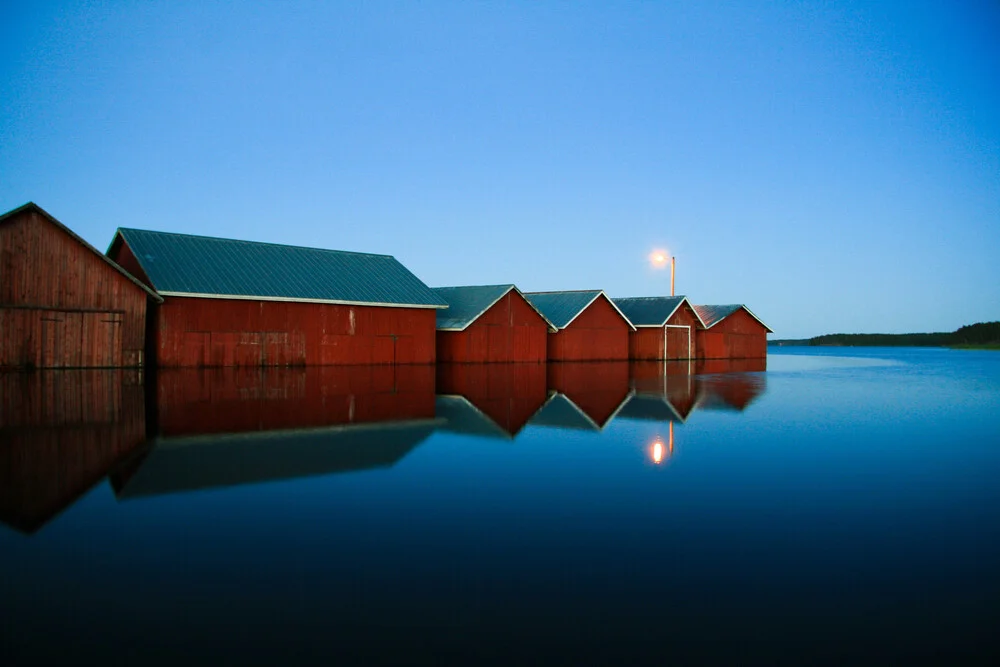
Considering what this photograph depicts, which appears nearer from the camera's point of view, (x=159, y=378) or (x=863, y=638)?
(x=863, y=638)

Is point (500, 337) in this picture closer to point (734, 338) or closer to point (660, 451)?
point (734, 338)

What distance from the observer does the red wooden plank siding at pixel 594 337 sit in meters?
48.8

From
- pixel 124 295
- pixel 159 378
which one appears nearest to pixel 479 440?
pixel 159 378

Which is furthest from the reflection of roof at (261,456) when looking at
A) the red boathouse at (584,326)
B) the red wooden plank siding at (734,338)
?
the red wooden plank siding at (734,338)

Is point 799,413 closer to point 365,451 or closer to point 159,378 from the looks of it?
point 365,451

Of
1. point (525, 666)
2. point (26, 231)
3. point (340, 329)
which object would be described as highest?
point (26, 231)

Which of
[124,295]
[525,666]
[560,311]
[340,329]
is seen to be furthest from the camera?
[560,311]

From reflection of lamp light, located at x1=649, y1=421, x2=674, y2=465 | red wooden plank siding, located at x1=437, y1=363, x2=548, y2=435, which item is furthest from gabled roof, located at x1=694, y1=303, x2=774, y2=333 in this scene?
reflection of lamp light, located at x1=649, y1=421, x2=674, y2=465

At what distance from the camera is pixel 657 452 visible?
38.8 feet

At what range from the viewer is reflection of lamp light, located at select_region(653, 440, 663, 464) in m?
11.1

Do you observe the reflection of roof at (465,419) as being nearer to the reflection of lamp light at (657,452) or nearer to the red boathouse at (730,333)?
the reflection of lamp light at (657,452)

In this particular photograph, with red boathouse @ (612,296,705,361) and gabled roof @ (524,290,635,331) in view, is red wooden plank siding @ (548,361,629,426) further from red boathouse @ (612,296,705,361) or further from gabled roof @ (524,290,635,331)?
red boathouse @ (612,296,705,361)

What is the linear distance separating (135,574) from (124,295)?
89.7ft

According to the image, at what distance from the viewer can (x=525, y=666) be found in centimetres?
430
